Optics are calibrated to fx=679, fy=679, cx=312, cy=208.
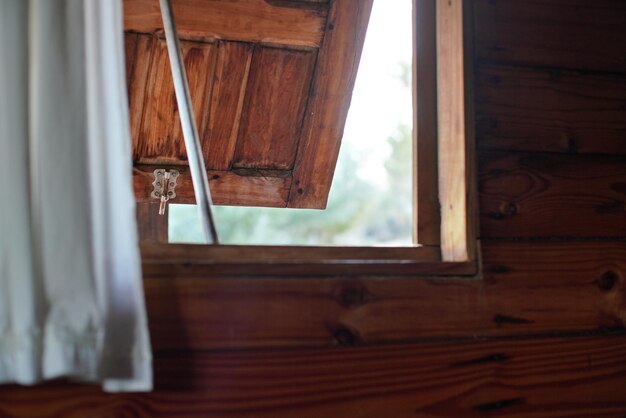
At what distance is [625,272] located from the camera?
1191 millimetres

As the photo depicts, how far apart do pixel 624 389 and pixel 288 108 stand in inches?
46.7

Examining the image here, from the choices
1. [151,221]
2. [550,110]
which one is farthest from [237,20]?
[550,110]

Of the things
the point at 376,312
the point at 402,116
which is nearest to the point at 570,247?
the point at 376,312

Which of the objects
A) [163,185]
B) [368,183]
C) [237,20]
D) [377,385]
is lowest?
[377,385]

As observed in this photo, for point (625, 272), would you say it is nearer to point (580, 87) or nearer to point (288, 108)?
point (580, 87)

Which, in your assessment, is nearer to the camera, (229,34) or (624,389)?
(624,389)

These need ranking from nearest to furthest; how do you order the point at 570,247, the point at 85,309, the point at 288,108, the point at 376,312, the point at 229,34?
1. the point at 85,309
2. the point at 376,312
3. the point at 570,247
4. the point at 229,34
5. the point at 288,108

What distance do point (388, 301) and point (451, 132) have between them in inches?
12.3

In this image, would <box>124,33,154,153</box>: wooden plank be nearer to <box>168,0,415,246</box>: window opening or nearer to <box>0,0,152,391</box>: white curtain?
<box>0,0,152,391</box>: white curtain

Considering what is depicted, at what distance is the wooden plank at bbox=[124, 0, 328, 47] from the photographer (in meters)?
1.73

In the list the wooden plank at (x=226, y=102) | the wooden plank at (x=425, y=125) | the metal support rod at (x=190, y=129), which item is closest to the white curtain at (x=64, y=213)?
the metal support rod at (x=190, y=129)

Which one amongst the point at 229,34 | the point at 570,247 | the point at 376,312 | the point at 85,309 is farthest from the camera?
the point at 229,34

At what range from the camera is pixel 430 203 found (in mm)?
1180

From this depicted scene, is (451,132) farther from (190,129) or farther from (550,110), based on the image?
(190,129)
